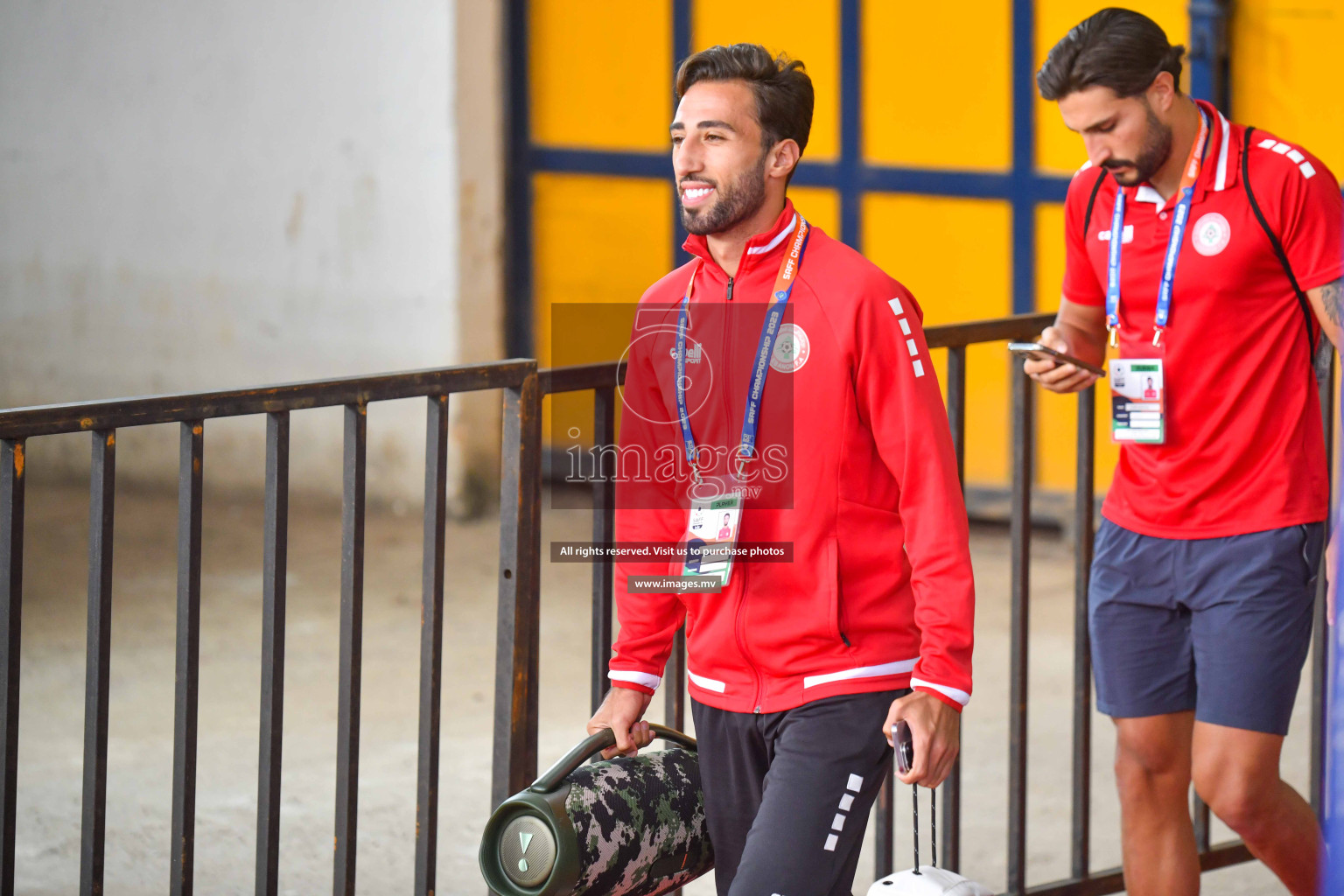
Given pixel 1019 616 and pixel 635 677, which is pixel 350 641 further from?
pixel 1019 616

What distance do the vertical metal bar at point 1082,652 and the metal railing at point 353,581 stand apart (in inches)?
1.1

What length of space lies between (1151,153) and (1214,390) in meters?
0.45

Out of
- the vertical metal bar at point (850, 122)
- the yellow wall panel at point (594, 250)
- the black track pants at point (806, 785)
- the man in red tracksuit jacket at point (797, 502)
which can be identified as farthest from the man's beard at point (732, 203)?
the yellow wall panel at point (594, 250)

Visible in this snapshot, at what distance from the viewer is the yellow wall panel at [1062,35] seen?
6918 millimetres

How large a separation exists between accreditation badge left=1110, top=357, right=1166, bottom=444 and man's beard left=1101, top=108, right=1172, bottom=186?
1.14 feet

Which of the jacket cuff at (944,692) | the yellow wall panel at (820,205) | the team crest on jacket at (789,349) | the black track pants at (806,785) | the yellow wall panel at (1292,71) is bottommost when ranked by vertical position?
the black track pants at (806,785)

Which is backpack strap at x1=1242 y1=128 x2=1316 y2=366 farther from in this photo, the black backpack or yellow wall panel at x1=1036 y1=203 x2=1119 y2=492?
yellow wall panel at x1=1036 y1=203 x2=1119 y2=492

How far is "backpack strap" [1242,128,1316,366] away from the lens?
316 cm

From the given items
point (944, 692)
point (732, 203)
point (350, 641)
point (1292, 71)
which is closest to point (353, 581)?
point (350, 641)

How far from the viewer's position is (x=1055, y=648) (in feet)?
20.9

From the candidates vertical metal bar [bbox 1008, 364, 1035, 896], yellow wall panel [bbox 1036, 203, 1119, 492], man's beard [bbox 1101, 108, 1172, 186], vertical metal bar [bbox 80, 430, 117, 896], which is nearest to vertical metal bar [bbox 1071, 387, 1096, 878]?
vertical metal bar [bbox 1008, 364, 1035, 896]

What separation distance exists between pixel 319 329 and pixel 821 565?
243 inches

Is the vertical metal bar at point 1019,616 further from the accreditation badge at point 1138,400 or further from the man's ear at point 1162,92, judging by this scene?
the man's ear at point 1162,92

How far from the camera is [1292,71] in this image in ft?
21.8
